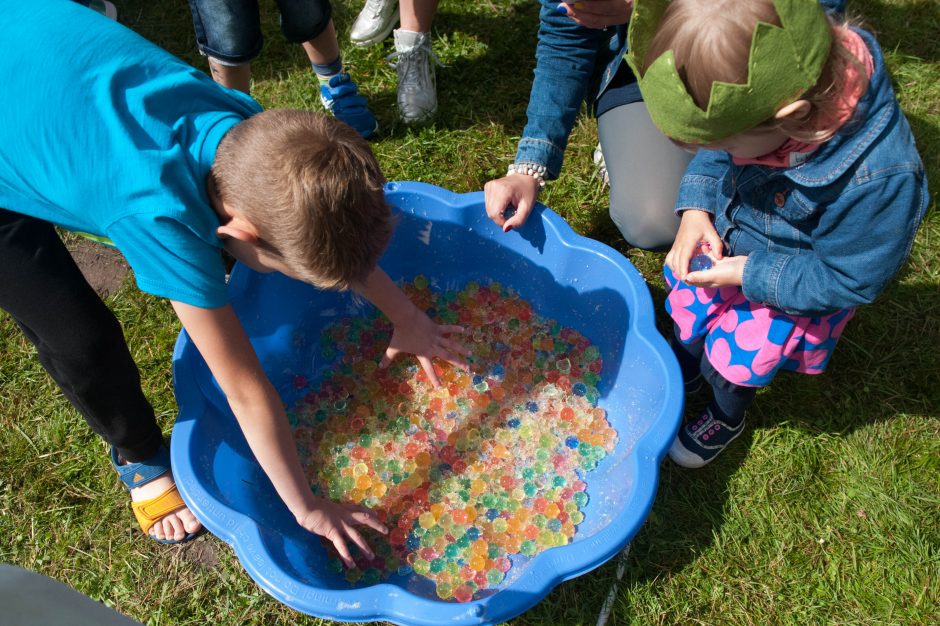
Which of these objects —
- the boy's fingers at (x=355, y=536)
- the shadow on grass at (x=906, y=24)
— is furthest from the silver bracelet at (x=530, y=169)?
the shadow on grass at (x=906, y=24)

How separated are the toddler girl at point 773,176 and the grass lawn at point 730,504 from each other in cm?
28

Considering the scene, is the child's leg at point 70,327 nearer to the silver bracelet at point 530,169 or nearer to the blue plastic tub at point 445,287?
the blue plastic tub at point 445,287

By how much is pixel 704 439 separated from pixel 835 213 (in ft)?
2.42

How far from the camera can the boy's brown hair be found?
116cm

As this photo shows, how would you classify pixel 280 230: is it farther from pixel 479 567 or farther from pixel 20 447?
pixel 20 447

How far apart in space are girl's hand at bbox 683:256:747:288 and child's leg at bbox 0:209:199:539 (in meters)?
1.26

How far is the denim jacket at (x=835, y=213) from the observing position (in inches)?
49.1

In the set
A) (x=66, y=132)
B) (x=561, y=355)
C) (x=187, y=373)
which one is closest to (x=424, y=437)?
(x=561, y=355)

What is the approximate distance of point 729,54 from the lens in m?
1.09

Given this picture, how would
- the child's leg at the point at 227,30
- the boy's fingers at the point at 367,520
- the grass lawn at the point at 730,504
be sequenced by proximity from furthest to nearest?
the child's leg at the point at 227,30, the grass lawn at the point at 730,504, the boy's fingers at the point at 367,520

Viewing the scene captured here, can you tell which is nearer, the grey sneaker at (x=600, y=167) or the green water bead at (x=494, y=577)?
the green water bead at (x=494, y=577)

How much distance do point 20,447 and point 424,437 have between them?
44.3 inches

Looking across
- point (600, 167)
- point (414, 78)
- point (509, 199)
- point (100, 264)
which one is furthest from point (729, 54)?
point (100, 264)

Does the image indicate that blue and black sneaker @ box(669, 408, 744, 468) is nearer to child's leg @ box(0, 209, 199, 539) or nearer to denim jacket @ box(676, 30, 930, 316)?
denim jacket @ box(676, 30, 930, 316)
